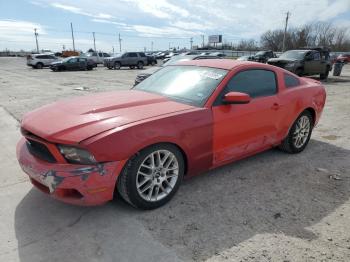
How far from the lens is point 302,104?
4.64 meters

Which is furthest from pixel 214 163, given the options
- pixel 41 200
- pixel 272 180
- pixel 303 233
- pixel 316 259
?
pixel 41 200

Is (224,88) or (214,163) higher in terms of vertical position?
(224,88)

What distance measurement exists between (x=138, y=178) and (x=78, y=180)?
0.62 m

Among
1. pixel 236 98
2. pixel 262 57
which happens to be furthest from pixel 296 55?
pixel 236 98

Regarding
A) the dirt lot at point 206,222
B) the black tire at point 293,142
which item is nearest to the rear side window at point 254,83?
the black tire at point 293,142

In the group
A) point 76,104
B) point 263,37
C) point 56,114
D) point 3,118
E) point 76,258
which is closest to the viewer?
point 76,258

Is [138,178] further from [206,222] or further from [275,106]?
[275,106]

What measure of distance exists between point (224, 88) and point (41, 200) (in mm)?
2425

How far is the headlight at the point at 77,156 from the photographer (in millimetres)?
2629

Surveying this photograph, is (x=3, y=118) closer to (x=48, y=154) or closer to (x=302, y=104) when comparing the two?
(x=48, y=154)

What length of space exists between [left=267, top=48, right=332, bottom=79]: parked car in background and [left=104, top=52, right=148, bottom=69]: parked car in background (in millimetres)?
15988

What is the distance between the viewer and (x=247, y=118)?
3768 mm

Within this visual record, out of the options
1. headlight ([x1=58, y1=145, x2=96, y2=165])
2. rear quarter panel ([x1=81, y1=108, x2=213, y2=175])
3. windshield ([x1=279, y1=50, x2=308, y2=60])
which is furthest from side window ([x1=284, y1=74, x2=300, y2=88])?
windshield ([x1=279, y1=50, x2=308, y2=60])

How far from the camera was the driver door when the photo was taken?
11.5ft
